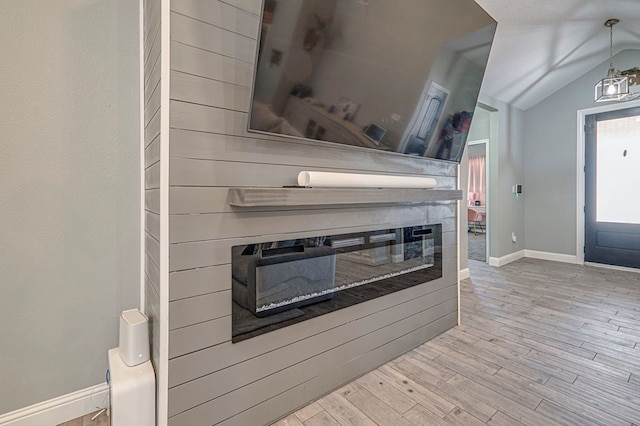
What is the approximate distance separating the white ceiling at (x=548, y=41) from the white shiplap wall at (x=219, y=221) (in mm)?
2524

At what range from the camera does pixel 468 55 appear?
2201 mm

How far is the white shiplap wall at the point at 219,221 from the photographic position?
1215 mm

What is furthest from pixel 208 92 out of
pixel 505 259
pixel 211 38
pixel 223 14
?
pixel 505 259

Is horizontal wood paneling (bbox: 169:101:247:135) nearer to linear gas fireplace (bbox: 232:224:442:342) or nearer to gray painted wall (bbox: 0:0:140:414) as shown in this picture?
linear gas fireplace (bbox: 232:224:442:342)

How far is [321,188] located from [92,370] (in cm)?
154

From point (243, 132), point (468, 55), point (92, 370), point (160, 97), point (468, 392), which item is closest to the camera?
point (160, 97)

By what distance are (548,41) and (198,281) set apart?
4.47m

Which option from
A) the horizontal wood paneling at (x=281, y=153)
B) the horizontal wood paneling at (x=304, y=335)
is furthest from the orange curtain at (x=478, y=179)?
the horizontal wood paneling at (x=281, y=153)

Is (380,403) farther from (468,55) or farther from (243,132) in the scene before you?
(468,55)

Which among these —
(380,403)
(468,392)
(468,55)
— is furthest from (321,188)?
(468,55)

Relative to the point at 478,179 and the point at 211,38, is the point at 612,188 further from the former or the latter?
the point at 211,38

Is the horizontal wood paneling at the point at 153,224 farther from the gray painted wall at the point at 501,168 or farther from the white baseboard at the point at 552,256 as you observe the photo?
the white baseboard at the point at 552,256

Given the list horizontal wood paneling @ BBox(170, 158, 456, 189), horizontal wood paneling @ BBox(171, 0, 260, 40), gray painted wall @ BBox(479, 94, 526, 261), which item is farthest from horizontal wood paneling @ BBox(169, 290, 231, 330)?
gray painted wall @ BBox(479, 94, 526, 261)

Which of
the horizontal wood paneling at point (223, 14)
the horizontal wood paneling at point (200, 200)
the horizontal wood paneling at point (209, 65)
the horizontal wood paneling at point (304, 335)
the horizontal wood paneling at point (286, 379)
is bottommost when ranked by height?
the horizontal wood paneling at point (286, 379)
